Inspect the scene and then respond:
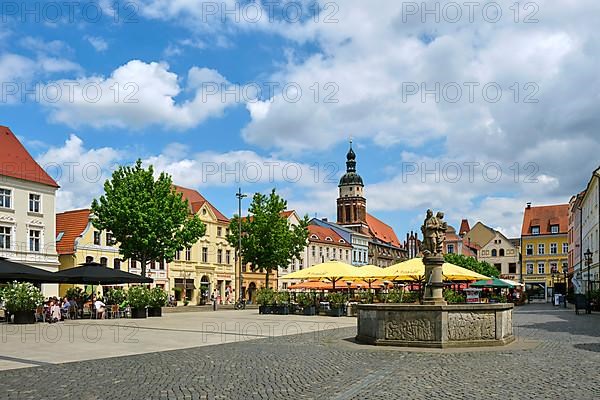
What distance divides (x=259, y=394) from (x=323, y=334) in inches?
458

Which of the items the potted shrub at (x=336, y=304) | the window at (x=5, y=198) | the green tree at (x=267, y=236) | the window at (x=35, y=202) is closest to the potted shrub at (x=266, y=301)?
the potted shrub at (x=336, y=304)

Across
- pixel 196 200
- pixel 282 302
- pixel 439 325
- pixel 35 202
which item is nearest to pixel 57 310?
pixel 282 302

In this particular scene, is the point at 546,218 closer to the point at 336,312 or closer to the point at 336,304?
the point at 336,304

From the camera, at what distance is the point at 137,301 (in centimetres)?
3159

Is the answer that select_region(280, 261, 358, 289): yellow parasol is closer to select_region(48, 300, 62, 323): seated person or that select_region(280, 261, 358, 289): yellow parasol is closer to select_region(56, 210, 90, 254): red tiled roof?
select_region(48, 300, 62, 323): seated person

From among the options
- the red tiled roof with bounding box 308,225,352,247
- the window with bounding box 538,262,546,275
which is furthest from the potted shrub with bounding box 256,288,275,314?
the window with bounding box 538,262,546,275

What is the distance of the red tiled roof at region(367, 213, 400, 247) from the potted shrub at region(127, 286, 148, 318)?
90076 millimetres

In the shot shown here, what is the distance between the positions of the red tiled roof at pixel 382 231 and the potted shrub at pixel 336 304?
282ft

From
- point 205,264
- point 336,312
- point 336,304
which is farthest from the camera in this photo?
point 205,264

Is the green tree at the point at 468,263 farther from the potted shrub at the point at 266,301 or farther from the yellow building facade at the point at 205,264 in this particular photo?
the potted shrub at the point at 266,301

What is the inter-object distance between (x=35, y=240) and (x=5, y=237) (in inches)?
108

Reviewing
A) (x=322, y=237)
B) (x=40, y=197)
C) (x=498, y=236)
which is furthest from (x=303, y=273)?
(x=498, y=236)

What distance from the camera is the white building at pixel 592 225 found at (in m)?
49.2

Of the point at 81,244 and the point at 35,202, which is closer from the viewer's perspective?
the point at 35,202
